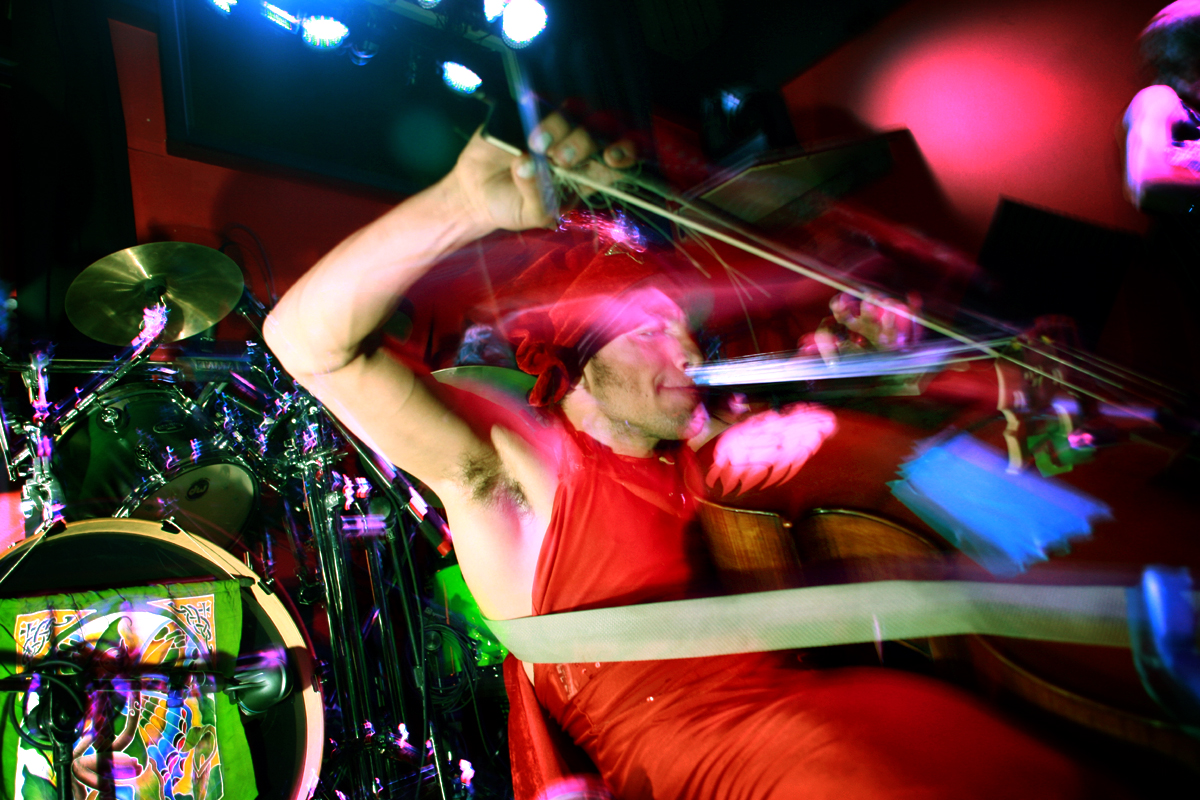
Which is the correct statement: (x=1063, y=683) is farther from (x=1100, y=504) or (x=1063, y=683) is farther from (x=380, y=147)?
(x=380, y=147)

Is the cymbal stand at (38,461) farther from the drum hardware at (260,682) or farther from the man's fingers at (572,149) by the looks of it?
the man's fingers at (572,149)

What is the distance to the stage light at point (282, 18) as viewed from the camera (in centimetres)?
115

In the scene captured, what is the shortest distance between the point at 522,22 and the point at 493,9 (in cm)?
18

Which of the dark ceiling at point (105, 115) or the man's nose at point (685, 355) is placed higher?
the dark ceiling at point (105, 115)

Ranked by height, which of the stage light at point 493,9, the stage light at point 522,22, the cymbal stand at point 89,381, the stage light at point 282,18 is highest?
the stage light at point 493,9

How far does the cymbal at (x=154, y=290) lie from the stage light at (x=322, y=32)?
56 centimetres

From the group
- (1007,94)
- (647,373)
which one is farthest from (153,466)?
(1007,94)

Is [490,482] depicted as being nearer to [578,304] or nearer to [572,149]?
[578,304]

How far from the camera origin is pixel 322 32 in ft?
3.85

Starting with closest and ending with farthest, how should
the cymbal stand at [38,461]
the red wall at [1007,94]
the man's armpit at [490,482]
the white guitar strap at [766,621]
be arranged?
the white guitar strap at [766,621] < the man's armpit at [490,482] < the cymbal stand at [38,461] < the red wall at [1007,94]

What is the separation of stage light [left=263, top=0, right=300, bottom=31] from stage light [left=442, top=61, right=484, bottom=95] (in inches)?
19.5

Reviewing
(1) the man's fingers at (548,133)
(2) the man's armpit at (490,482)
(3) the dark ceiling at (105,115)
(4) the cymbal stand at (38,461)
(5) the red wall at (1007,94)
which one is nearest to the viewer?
(1) the man's fingers at (548,133)

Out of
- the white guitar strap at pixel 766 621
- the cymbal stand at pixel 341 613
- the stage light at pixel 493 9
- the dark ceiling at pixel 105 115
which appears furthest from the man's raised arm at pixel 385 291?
the stage light at pixel 493 9

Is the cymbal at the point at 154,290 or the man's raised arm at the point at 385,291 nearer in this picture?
the man's raised arm at the point at 385,291
